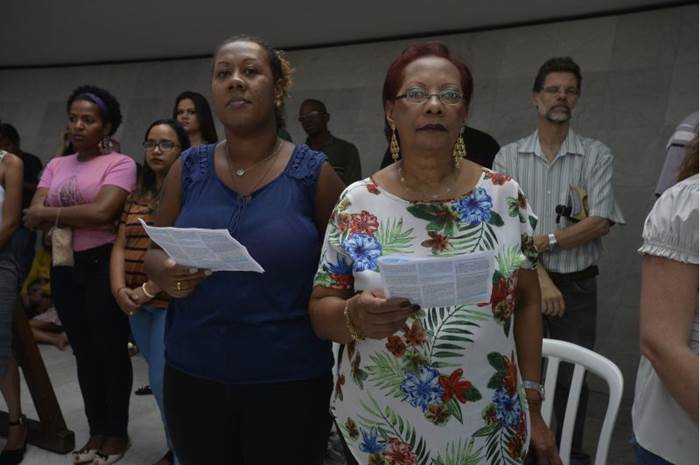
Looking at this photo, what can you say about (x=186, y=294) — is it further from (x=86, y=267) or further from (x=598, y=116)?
(x=598, y=116)

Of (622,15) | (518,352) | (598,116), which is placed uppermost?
(622,15)

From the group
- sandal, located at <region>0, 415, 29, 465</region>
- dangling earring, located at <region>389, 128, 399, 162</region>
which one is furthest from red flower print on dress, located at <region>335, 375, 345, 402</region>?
sandal, located at <region>0, 415, 29, 465</region>

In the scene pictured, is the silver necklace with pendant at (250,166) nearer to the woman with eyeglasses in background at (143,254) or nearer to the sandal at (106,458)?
the woman with eyeglasses in background at (143,254)

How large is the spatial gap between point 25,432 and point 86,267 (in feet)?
3.16

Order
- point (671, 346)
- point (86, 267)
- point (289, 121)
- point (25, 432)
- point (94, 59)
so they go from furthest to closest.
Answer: point (94, 59), point (289, 121), point (25, 432), point (86, 267), point (671, 346)

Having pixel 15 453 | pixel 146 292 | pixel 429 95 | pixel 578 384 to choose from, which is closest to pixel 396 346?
pixel 429 95

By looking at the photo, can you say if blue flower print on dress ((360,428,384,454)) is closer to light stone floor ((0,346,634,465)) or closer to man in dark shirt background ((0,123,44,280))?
light stone floor ((0,346,634,465))

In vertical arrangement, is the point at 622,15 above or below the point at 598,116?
above

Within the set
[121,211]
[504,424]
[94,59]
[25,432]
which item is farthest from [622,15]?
[94,59]

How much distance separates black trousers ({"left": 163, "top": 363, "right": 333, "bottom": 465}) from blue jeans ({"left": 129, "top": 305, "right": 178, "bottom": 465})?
1.17m

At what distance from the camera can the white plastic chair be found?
175 cm

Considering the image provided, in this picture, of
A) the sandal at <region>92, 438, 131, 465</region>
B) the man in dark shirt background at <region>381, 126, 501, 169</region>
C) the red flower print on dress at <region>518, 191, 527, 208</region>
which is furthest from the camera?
the man in dark shirt background at <region>381, 126, 501, 169</region>

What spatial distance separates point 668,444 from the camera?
4.22ft

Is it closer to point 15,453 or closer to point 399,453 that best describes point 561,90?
point 399,453
